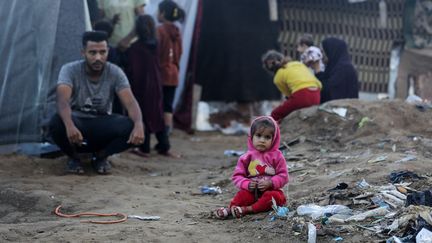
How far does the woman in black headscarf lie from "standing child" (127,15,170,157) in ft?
6.36

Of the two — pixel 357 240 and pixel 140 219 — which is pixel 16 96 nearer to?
pixel 140 219

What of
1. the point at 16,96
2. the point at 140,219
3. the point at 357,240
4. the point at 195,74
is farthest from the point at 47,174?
the point at 195,74

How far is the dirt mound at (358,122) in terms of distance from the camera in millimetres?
8477

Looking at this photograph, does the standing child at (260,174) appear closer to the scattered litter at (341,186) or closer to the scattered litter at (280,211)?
the scattered litter at (280,211)

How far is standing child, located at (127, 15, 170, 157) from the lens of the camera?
9.20 metres

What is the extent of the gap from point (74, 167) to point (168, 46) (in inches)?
105

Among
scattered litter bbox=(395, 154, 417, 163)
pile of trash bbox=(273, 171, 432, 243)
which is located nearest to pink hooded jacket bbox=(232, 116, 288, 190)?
pile of trash bbox=(273, 171, 432, 243)

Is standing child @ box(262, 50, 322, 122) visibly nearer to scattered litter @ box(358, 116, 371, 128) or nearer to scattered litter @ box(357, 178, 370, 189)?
scattered litter @ box(358, 116, 371, 128)

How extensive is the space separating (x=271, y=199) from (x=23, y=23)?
3.70 metres

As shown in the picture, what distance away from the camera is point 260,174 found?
18.0ft

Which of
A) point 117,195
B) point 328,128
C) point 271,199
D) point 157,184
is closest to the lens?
point 271,199

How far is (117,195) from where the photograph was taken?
6.53 metres

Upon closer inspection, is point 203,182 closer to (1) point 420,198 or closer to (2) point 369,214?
(2) point 369,214

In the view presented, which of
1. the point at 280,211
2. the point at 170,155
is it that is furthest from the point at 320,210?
the point at 170,155
